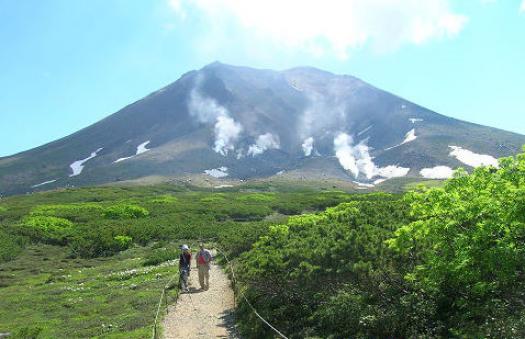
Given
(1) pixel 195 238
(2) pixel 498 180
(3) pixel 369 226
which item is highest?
(2) pixel 498 180

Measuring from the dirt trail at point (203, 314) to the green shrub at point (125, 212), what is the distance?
38441 millimetres

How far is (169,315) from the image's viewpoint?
76.2 feet

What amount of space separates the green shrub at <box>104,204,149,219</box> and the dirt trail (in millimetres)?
38441

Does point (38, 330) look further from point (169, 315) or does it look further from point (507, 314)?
point (507, 314)

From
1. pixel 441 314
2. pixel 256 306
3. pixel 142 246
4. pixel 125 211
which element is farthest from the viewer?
pixel 125 211

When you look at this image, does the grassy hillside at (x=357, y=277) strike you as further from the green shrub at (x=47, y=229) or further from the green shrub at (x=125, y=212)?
the green shrub at (x=125, y=212)

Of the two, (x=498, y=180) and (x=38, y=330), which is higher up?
(x=498, y=180)

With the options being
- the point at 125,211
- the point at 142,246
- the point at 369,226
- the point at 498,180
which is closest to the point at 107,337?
the point at 369,226

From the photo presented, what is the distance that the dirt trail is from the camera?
67.3ft

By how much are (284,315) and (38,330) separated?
11294mm

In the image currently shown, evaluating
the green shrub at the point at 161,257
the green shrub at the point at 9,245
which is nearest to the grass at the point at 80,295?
the green shrub at the point at 161,257

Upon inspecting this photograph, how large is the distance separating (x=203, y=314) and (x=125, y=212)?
46.6 meters

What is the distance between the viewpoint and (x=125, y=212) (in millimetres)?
67250

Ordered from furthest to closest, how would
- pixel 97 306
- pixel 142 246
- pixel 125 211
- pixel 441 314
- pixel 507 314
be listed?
pixel 125 211
pixel 142 246
pixel 97 306
pixel 441 314
pixel 507 314
